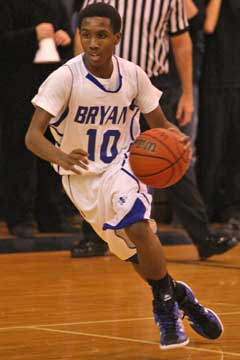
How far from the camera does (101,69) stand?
582 centimetres

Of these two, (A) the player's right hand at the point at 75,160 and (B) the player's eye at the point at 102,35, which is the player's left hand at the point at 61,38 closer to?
(B) the player's eye at the point at 102,35

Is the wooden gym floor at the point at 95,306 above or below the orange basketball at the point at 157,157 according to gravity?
below

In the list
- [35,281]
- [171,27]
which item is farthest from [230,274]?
[171,27]

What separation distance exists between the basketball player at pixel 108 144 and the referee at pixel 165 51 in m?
2.70

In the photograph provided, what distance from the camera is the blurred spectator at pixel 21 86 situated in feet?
30.2

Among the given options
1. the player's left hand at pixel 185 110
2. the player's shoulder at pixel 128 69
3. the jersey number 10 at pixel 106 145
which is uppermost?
the player's shoulder at pixel 128 69

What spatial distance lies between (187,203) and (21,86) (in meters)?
1.61

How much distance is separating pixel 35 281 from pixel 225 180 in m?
3.53

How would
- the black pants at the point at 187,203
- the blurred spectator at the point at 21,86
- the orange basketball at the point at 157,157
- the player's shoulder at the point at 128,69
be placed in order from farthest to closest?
1. the blurred spectator at the point at 21,86
2. the black pants at the point at 187,203
3. the player's shoulder at the point at 128,69
4. the orange basketball at the point at 157,157

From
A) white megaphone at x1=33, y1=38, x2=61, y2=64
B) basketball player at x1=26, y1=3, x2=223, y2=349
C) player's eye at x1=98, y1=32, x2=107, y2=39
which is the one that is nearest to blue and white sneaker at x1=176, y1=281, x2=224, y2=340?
basketball player at x1=26, y1=3, x2=223, y2=349

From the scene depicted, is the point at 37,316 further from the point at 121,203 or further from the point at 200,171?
the point at 200,171

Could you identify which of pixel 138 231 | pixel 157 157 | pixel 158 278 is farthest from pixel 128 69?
pixel 158 278

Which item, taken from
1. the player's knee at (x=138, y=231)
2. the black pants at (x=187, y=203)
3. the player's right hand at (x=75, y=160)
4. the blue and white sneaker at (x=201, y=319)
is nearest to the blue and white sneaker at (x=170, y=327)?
the blue and white sneaker at (x=201, y=319)

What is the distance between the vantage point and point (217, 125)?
413 inches
